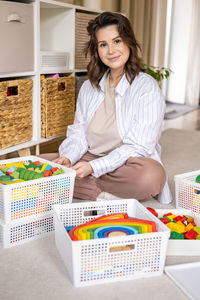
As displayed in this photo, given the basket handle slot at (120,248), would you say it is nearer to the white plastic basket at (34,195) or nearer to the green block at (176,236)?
the green block at (176,236)

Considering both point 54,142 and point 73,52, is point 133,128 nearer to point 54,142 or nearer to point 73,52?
point 73,52

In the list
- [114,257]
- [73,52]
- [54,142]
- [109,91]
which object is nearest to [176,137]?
[54,142]

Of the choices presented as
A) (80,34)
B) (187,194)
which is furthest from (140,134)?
(80,34)

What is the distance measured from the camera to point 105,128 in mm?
1783

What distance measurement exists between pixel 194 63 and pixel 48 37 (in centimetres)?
346

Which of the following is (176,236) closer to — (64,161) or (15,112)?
(64,161)

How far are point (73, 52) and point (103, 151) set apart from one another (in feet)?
2.55

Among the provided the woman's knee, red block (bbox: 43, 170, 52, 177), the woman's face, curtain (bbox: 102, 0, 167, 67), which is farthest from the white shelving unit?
curtain (bbox: 102, 0, 167, 67)

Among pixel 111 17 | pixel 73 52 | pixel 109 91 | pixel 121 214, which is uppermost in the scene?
pixel 111 17

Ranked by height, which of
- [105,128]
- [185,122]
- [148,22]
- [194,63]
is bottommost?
[185,122]

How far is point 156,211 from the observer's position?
1502 mm

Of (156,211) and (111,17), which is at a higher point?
(111,17)

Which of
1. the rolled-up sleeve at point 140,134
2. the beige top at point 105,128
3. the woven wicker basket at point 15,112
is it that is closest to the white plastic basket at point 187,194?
the rolled-up sleeve at point 140,134

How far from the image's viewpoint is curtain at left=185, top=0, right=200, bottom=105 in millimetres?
5156
